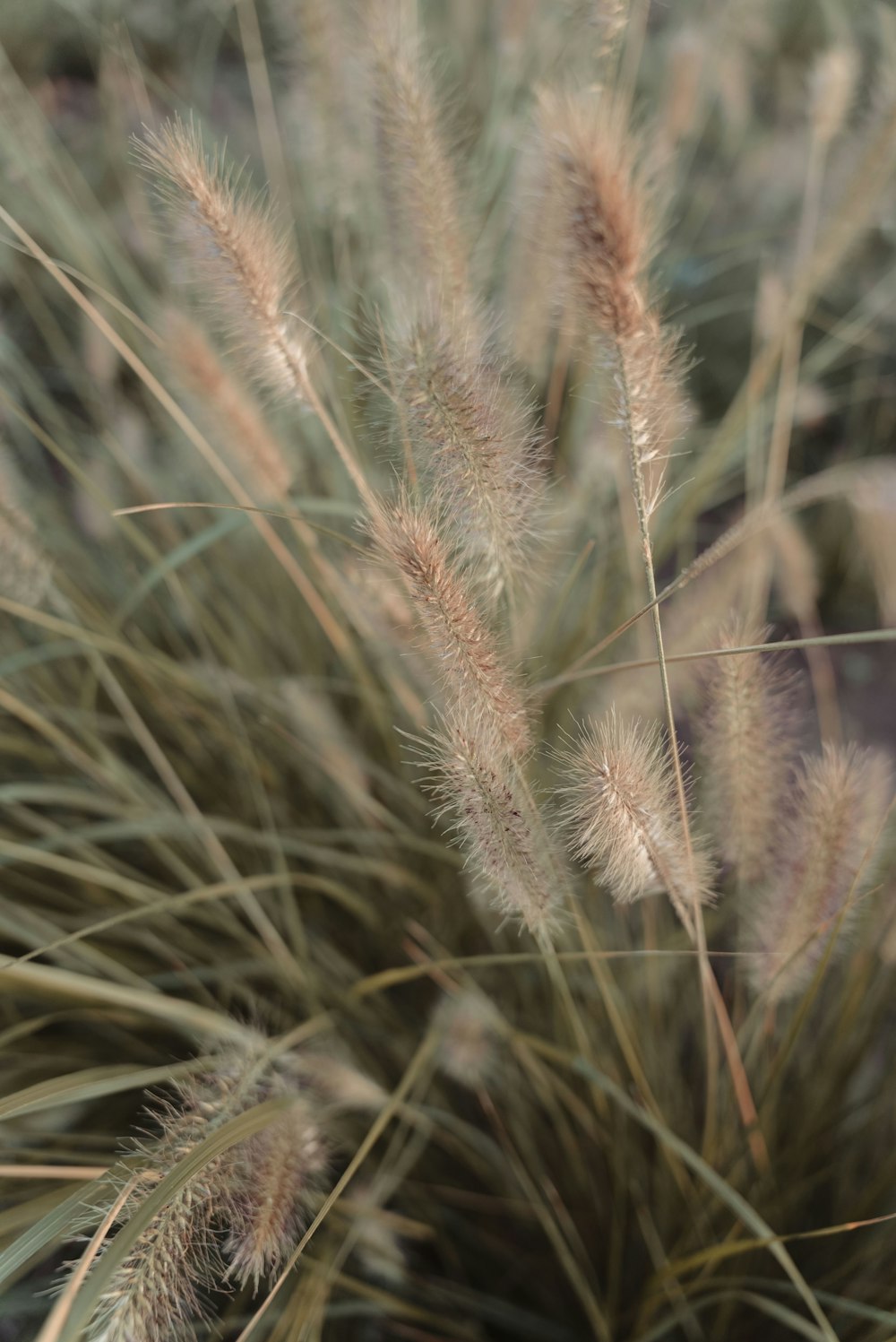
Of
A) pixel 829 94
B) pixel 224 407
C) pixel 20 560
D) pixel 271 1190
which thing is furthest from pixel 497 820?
pixel 829 94

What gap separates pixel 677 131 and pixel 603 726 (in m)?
1.15

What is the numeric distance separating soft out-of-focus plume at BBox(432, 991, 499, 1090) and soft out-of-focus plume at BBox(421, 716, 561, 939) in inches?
11.5

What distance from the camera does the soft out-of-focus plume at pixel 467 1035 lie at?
922 mm

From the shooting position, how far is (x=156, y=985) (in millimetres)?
1140

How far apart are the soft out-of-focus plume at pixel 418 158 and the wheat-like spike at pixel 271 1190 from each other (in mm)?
700

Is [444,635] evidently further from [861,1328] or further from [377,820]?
[861,1328]

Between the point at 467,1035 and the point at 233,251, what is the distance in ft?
2.43

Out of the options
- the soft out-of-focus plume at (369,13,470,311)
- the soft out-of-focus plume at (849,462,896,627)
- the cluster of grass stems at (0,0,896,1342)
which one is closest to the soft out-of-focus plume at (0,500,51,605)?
the cluster of grass stems at (0,0,896,1342)

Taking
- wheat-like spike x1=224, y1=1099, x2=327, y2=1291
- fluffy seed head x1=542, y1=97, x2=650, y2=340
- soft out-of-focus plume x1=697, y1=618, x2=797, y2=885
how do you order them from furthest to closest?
soft out-of-focus plume x1=697, y1=618, x2=797, y2=885
wheat-like spike x1=224, y1=1099, x2=327, y2=1291
fluffy seed head x1=542, y1=97, x2=650, y2=340

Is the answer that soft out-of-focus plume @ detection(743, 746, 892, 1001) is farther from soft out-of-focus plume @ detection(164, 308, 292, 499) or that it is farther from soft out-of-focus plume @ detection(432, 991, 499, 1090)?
soft out-of-focus plume @ detection(164, 308, 292, 499)

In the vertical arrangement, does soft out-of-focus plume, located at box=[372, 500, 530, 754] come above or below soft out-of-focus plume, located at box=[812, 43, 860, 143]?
below

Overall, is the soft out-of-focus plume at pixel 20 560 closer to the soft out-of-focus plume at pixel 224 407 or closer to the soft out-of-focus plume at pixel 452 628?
the soft out-of-focus plume at pixel 224 407

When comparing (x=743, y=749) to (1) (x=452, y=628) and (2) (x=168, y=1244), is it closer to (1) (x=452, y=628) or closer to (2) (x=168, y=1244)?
(1) (x=452, y=628)

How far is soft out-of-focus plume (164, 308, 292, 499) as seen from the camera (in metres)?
0.89
